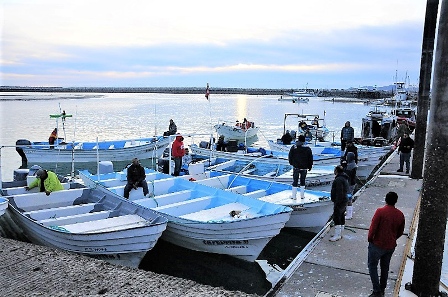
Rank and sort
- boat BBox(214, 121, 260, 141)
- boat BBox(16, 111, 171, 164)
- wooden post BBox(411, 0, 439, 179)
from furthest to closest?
boat BBox(214, 121, 260, 141) → boat BBox(16, 111, 171, 164) → wooden post BBox(411, 0, 439, 179)

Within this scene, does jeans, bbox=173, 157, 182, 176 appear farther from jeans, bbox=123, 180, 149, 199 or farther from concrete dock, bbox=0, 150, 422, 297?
concrete dock, bbox=0, 150, 422, 297

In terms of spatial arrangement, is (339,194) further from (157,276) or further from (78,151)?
(78,151)

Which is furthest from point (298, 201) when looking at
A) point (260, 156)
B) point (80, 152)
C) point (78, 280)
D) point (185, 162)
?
point (80, 152)

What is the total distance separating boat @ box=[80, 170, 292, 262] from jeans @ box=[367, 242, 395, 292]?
2.92 meters

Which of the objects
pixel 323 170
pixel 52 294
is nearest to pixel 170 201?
pixel 52 294

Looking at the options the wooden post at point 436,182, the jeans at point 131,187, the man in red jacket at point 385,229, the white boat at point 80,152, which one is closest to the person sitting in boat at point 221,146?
the white boat at point 80,152

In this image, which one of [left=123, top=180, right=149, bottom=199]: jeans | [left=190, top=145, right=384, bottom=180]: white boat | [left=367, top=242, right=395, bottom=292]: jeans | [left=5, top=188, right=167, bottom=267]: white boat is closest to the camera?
[left=367, top=242, right=395, bottom=292]: jeans

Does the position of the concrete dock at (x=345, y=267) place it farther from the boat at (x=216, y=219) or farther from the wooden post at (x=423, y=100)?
the wooden post at (x=423, y=100)

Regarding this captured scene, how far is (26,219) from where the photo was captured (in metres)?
8.79

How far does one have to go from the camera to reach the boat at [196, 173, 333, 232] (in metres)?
10.4

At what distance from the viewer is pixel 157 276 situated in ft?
21.0

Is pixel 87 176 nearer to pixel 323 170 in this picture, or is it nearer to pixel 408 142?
pixel 323 170

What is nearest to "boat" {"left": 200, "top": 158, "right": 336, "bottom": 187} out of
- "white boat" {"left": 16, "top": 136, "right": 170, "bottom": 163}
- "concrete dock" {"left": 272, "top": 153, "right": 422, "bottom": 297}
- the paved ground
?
"concrete dock" {"left": 272, "top": 153, "right": 422, "bottom": 297}

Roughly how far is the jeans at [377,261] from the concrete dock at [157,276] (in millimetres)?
252
